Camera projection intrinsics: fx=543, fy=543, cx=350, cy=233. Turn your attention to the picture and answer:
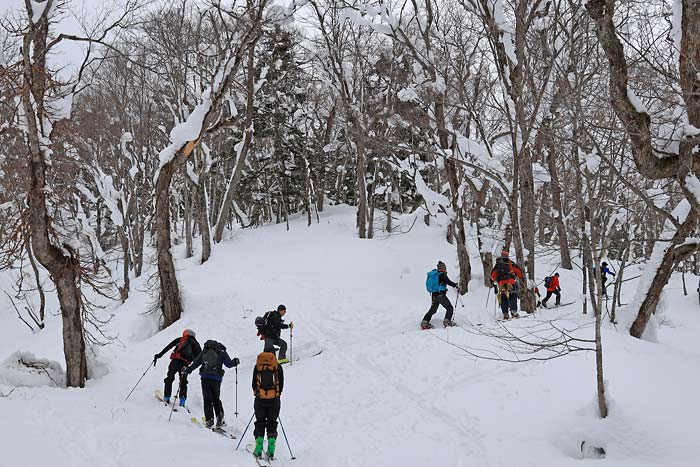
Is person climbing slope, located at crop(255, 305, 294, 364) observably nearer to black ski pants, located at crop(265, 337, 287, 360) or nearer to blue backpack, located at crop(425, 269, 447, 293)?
black ski pants, located at crop(265, 337, 287, 360)

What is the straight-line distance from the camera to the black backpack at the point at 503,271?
13164 mm

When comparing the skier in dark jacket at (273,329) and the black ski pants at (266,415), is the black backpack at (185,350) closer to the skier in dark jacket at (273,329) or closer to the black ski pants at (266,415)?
the skier in dark jacket at (273,329)

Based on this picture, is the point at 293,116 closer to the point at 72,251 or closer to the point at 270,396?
the point at 72,251

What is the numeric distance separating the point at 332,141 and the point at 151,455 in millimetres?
27146

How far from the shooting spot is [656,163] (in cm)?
602

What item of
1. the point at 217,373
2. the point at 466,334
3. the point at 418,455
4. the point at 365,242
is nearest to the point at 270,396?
the point at 217,373

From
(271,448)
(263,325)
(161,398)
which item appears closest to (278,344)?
(263,325)

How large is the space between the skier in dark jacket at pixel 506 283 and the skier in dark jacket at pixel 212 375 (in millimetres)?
6970

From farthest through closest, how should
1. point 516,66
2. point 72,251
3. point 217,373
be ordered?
point 516,66 < point 72,251 < point 217,373

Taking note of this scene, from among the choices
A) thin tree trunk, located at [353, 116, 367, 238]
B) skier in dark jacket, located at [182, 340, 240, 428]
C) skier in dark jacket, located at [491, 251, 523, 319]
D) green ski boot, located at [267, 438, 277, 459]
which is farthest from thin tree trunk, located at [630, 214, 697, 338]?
thin tree trunk, located at [353, 116, 367, 238]

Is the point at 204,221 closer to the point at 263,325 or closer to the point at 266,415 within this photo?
the point at 263,325

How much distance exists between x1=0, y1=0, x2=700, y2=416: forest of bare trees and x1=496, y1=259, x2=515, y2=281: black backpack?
2.07ft

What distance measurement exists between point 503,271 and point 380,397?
16.6 ft

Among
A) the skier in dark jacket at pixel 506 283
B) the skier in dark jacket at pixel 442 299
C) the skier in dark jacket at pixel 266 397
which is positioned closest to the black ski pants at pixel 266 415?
the skier in dark jacket at pixel 266 397
